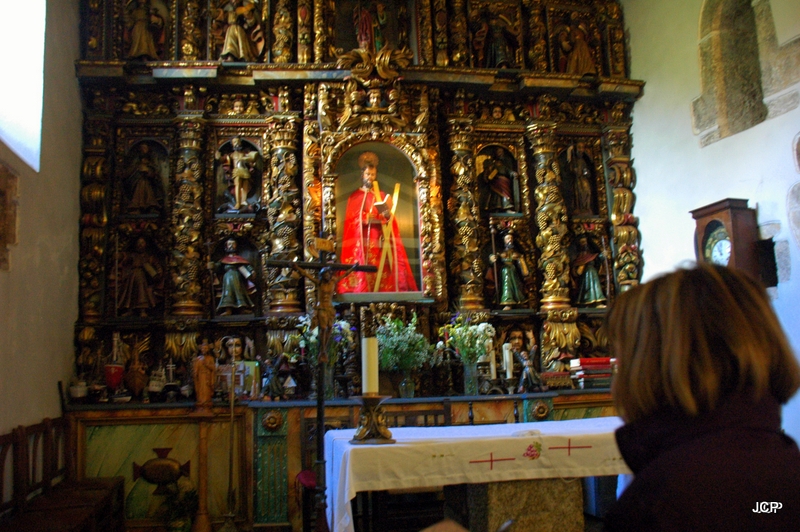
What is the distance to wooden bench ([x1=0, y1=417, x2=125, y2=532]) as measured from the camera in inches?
192

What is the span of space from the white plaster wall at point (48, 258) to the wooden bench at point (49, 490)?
180mm

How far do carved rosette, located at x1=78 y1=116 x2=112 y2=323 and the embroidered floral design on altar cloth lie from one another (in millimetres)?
5833

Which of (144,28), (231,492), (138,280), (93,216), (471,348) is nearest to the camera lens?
(231,492)

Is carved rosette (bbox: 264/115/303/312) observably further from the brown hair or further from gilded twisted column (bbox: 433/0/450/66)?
the brown hair

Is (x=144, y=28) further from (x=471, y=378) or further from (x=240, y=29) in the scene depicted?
(x=471, y=378)

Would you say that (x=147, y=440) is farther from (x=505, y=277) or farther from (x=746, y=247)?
(x=746, y=247)

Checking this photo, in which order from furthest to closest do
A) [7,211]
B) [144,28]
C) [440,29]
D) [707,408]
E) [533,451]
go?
[440,29]
[144,28]
[7,211]
[533,451]
[707,408]

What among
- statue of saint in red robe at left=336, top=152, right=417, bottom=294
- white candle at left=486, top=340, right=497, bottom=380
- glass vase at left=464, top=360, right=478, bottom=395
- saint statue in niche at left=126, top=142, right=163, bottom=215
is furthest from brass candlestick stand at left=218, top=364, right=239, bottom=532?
saint statue in niche at left=126, top=142, right=163, bottom=215

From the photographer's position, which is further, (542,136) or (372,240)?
(542,136)

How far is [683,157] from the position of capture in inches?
332

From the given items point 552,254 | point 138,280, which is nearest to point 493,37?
point 552,254

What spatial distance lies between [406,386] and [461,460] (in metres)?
3.52

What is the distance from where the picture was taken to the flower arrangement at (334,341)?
7.40m

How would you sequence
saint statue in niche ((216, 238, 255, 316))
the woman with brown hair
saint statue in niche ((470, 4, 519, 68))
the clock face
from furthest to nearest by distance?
saint statue in niche ((470, 4, 519, 68))
saint statue in niche ((216, 238, 255, 316))
the clock face
the woman with brown hair
